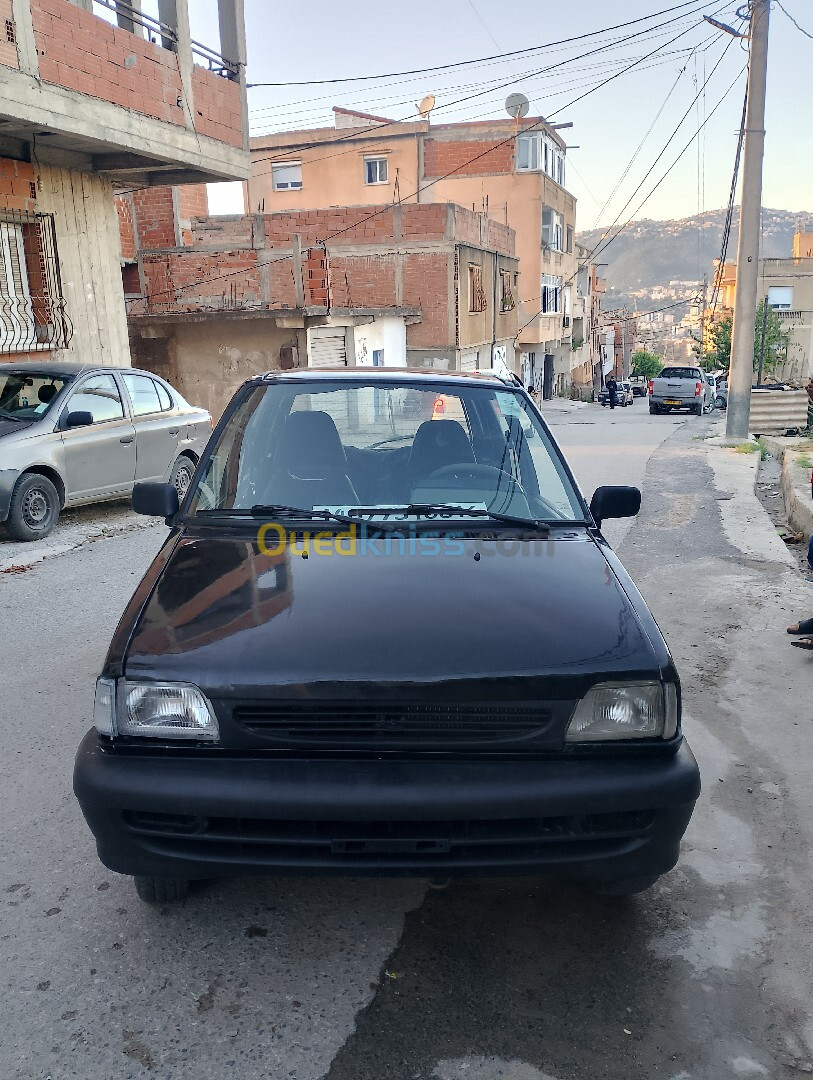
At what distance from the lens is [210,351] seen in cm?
1969

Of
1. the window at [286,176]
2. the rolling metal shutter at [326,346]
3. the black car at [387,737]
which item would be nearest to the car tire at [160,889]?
the black car at [387,737]

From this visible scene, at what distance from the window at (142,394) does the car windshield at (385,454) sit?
590cm

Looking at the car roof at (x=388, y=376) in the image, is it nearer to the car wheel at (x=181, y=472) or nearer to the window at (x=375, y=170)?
the car wheel at (x=181, y=472)

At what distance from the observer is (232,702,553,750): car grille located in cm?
239

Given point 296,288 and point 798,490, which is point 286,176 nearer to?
point 296,288

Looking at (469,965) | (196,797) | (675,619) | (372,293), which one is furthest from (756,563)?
(372,293)

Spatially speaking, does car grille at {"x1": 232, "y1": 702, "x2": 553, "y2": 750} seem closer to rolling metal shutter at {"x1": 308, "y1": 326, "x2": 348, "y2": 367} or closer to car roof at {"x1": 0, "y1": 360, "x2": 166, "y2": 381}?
car roof at {"x1": 0, "y1": 360, "x2": 166, "y2": 381}

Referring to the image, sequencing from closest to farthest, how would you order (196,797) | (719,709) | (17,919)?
(196,797), (17,919), (719,709)

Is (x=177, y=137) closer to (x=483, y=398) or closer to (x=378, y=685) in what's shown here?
(x=483, y=398)

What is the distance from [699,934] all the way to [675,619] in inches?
138

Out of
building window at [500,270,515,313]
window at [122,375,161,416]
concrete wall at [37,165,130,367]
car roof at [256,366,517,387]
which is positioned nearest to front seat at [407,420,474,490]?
car roof at [256,366,517,387]

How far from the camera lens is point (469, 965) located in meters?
2.61

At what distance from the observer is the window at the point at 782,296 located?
50188 millimetres

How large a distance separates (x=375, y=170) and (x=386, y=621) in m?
39.5
